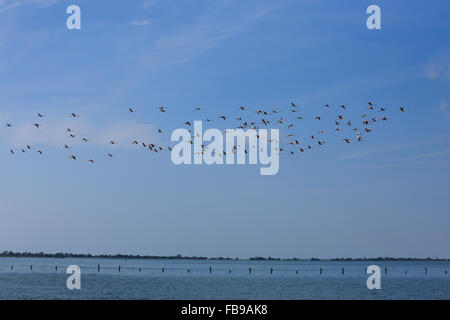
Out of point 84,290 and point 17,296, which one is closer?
point 17,296

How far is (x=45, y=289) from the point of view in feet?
310
